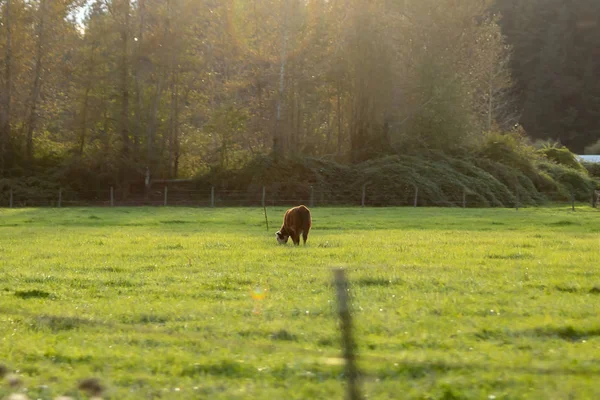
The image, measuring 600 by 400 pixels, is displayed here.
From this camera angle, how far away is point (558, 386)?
19.5ft

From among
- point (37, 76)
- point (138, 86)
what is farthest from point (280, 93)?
point (37, 76)

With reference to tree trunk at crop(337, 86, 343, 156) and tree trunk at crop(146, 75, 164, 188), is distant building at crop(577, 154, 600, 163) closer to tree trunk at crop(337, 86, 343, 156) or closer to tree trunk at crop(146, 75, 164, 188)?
tree trunk at crop(337, 86, 343, 156)

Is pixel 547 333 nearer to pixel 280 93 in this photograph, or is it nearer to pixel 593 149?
pixel 280 93

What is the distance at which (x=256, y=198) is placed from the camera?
4603cm

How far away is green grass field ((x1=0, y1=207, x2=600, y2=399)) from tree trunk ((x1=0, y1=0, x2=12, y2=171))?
101 ft

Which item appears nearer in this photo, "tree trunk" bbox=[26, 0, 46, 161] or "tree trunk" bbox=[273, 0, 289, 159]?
"tree trunk" bbox=[273, 0, 289, 159]

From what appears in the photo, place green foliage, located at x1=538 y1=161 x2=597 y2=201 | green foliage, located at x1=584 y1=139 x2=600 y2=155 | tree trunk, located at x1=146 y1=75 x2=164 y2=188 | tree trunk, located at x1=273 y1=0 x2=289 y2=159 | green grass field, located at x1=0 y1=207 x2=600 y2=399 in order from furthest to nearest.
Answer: green foliage, located at x1=584 y1=139 x2=600 y2=155
green foliage, located at x1=538 y1=161 x2=597 y2=201
tree trunk, located at x1=146 y1=75 x2=164 y2=188
tree trunk, located at x1=273 y1=0 x2=289 y2=159
green grass field, located at x1=0 y1=207 x2=600 y2=399

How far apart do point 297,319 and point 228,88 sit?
1571 inches

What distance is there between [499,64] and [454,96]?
1672 centimetres

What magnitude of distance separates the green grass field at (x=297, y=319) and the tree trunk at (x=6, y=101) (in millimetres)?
30654

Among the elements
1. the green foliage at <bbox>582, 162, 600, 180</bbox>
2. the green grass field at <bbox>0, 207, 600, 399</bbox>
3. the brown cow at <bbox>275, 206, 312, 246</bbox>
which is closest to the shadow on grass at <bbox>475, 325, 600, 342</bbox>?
the green grass field at <bbox>0, 207, 600, 399</bbox>

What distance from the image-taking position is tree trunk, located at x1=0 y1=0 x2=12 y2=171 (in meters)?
45.8

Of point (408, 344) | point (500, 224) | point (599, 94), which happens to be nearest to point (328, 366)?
point (408, 344)

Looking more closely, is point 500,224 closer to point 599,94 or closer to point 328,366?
point 328,366
